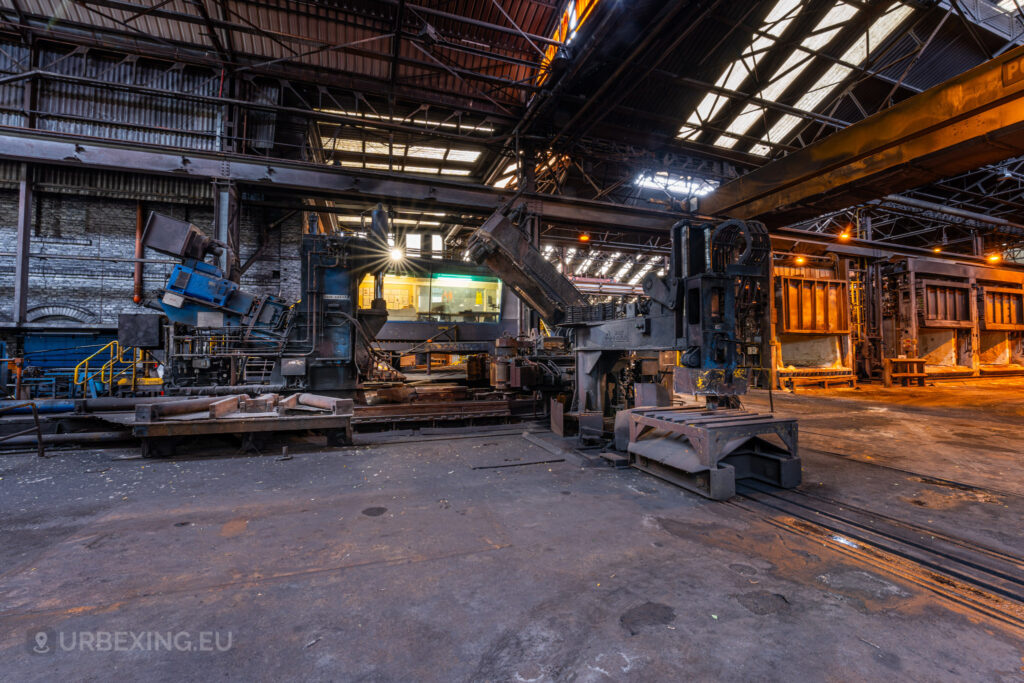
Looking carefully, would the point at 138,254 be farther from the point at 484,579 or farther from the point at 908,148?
the point at 908,148

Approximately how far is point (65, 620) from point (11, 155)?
13240 millimetres

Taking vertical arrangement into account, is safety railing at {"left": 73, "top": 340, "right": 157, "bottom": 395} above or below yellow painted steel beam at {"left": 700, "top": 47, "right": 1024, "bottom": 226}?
below

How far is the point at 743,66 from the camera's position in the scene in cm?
1157

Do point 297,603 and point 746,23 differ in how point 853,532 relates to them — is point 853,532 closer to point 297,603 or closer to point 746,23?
point 297,603

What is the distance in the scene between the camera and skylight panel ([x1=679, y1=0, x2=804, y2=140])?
9.92 meters

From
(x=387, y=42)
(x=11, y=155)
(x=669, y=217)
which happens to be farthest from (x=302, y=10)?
(x=669, y=217)

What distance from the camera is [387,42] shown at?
11133mm

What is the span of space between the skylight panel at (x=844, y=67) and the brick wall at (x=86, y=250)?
57.5 feet

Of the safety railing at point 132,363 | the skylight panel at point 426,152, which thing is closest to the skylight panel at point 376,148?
the skylight panel at point 426,152

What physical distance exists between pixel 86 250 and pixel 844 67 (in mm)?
22827

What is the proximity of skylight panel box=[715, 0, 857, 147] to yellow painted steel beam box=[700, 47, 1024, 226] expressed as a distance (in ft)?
13.0

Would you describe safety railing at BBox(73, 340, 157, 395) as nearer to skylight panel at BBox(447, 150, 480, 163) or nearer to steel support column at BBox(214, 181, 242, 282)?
steel support column at BBox(214, 181, 242, 282)

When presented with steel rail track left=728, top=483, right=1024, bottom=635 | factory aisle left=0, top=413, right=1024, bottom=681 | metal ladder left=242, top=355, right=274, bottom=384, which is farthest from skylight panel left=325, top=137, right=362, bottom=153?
steel rail track left=728, top=483, right=1024, bottom=635

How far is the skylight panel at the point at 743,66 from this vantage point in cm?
992
